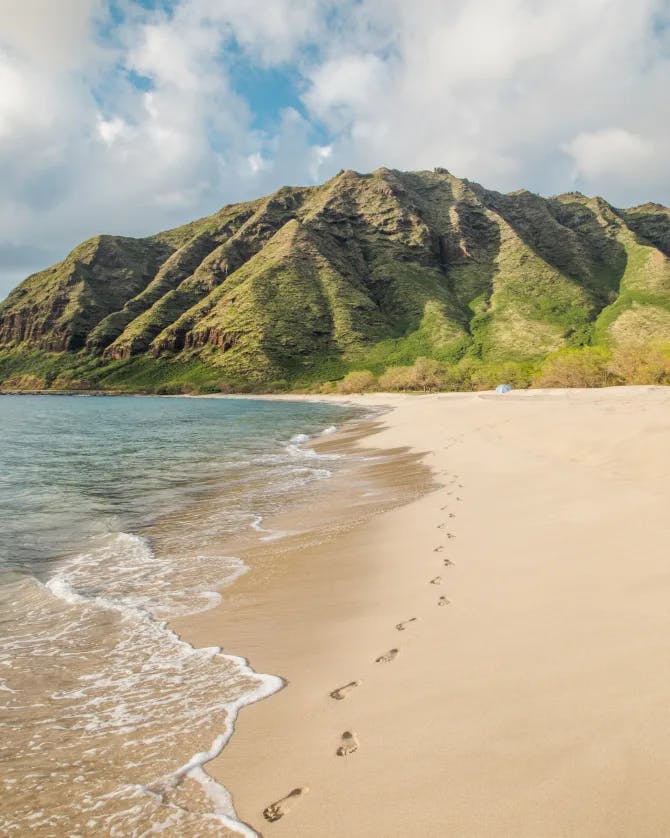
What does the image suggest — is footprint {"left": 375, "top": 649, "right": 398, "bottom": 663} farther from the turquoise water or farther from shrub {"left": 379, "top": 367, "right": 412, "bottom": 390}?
shrub {"left": 379, "top": 367, "right": 412, "bottom": 390}

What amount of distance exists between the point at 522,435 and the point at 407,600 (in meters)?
17.3

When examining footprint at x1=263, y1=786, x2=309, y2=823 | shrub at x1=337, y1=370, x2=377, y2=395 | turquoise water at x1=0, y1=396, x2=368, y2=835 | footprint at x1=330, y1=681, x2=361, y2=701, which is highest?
shrub at x1=337, y1=370, x2=377, y2=395

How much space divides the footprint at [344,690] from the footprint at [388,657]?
44 cm

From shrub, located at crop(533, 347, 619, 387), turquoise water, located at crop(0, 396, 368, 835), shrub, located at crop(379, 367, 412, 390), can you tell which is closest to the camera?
turquoise water, located at crop(0, 396, 368, 835)

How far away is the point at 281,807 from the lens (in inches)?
126

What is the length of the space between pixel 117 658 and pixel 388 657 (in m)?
3.21

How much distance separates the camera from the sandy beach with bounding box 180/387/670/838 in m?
2.95

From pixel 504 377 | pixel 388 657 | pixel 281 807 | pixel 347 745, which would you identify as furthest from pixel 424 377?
pixel 281 807

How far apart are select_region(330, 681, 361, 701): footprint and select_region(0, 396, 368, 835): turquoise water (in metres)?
0.67

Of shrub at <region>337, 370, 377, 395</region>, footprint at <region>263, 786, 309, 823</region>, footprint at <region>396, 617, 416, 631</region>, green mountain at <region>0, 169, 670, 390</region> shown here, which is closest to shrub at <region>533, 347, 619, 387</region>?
shrub at <region>337, 370, 377, 395</region>

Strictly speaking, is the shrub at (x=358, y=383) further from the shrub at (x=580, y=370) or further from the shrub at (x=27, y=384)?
the shrub at (x=27, y=384)

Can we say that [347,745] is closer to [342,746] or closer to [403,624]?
[342,746]

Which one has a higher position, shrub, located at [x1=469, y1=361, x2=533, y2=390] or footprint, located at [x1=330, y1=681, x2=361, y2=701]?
shrub, located at [x1=469, y1=361, x2=533, y2=390]

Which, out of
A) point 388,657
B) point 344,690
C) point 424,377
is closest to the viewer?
point 344,690
